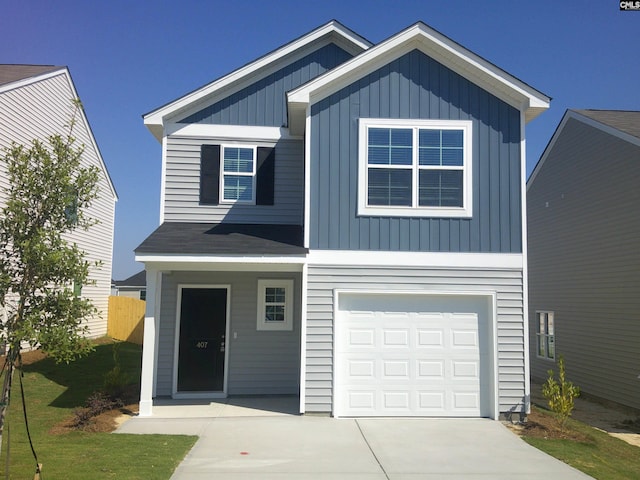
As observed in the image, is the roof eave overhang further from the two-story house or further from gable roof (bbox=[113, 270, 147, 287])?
gable roof (bbox=[113, 270, 147, 287])

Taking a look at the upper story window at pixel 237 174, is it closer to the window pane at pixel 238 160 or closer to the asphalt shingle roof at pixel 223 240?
the window pane at pixel 238 160

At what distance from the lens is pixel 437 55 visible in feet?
33.8

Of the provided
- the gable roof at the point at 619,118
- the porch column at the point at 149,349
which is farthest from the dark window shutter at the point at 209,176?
the gable roof at the point at 619,118

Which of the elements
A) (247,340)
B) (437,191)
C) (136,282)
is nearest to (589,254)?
(437,191)

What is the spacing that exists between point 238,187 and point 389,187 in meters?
3.51

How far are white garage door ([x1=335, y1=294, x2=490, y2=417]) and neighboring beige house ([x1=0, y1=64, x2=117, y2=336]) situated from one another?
579cm

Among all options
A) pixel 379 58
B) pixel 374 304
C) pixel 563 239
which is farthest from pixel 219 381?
pixel 563 239

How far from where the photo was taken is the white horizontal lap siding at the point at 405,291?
31.8 ft

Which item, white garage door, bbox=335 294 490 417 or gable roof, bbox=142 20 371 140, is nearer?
white garage door, bbox=335 294 490 417

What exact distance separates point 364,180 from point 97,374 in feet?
26.7

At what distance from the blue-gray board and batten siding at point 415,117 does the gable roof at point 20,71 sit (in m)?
10.0

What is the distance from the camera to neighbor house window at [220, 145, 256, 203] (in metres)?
11.9

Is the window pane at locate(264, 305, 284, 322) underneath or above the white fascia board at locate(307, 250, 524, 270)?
underneath

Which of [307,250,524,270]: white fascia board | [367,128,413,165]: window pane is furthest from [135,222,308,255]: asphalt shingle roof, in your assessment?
[367,128,413,165]: window pane
